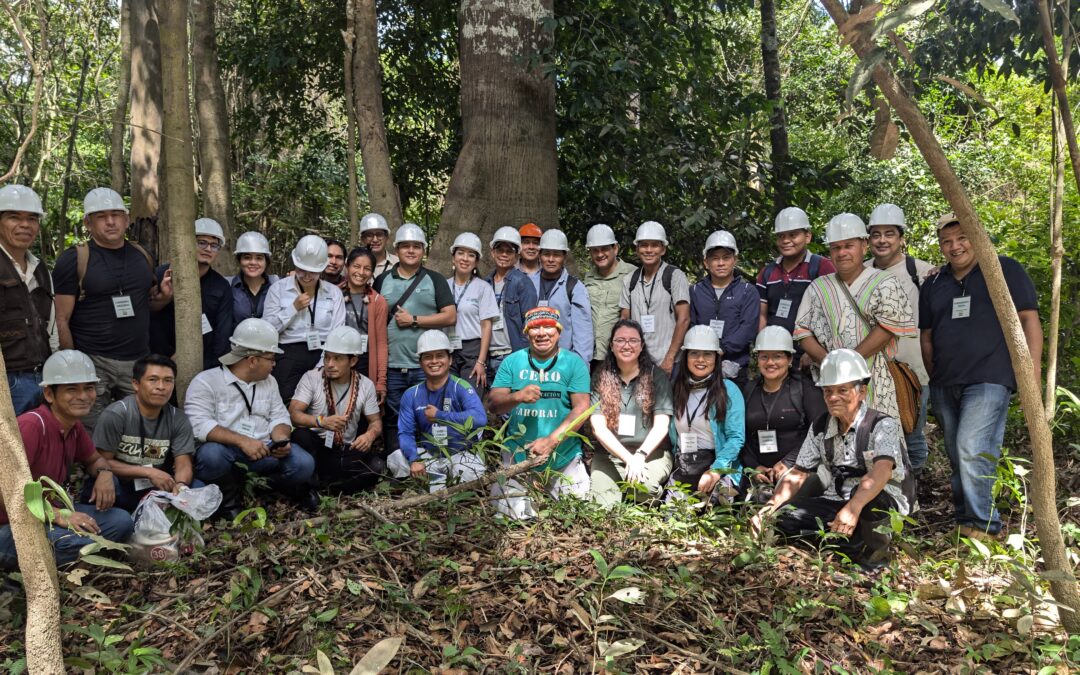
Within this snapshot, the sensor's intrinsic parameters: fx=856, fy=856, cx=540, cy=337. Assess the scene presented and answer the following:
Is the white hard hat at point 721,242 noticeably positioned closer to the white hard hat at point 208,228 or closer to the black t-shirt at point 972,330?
the black t-shirt at point 972,330

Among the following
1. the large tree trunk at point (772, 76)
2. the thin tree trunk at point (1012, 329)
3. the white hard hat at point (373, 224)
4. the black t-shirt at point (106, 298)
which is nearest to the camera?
the thin tree trunk at point (1012, 329)

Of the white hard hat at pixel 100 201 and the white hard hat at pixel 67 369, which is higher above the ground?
the white hard hat at pixel 100 201

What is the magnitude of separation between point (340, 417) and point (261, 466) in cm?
62

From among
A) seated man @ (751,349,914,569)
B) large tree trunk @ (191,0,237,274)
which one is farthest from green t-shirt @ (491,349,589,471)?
large tree trunk @ (191,0,237,274)

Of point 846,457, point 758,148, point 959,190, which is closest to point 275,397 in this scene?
point 846,457

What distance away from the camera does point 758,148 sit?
8164 mm

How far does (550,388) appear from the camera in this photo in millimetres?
5758

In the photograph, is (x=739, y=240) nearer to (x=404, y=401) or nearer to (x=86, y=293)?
(x=404, y=401)

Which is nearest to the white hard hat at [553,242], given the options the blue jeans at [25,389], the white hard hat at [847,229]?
the white hard hat at [847,229]

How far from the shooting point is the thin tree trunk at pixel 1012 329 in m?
3.28

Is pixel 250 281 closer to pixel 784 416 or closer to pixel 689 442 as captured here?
pixel 689 442

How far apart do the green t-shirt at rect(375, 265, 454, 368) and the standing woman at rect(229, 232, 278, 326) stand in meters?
0.91

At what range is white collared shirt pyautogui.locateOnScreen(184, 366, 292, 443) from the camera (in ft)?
18.1

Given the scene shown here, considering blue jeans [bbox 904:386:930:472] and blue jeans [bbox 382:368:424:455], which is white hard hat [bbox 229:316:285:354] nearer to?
blue jeans [bbox 382:368:424:455]
